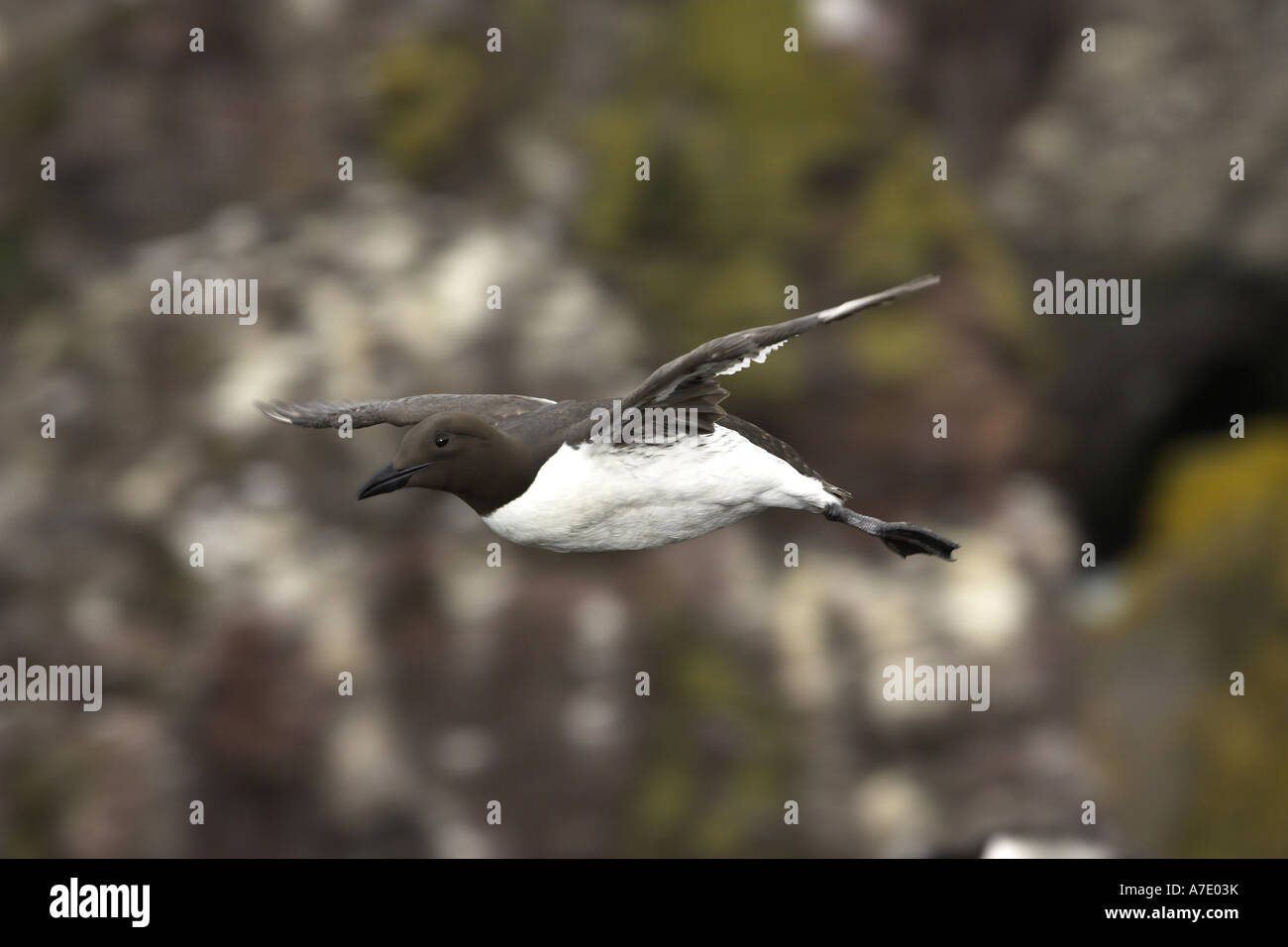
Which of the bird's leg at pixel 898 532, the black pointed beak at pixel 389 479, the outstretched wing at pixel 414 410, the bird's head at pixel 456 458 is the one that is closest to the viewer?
the black pointed beak at pixel 389 479

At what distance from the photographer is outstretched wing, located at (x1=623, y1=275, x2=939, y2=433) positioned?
26.1ft

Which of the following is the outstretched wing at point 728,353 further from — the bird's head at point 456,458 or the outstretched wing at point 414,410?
the outstretched wing at point 414,410

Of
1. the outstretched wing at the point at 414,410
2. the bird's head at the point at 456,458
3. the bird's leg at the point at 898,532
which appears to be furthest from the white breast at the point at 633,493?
the outstretched wing at the point at 414,410

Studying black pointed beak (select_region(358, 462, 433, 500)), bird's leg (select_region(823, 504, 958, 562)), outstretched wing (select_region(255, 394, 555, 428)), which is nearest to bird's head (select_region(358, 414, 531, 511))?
black pointed beak (select_region(358, 462, 433, 500))

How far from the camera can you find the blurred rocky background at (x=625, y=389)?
17000mm

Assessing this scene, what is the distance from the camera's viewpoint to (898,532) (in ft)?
32.3

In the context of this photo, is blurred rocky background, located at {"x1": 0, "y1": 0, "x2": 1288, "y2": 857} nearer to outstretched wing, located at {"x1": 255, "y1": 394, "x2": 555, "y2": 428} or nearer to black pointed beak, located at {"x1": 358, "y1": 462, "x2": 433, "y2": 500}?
outstretched wing, located at {"x1": 255, "y1": 394, "x2": 555, "y2": 428}

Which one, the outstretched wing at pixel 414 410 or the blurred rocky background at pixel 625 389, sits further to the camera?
the blurred rocky background at pixel 625 389

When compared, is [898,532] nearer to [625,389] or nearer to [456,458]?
[456,458]

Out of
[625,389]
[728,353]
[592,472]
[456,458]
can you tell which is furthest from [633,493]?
[625,389]

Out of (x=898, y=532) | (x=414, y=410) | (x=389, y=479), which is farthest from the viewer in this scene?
(x=414, y=410)

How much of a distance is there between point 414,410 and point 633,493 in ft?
6.38

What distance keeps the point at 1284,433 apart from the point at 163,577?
566 inches

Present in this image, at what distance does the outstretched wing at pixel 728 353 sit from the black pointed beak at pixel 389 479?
1.20 metres
